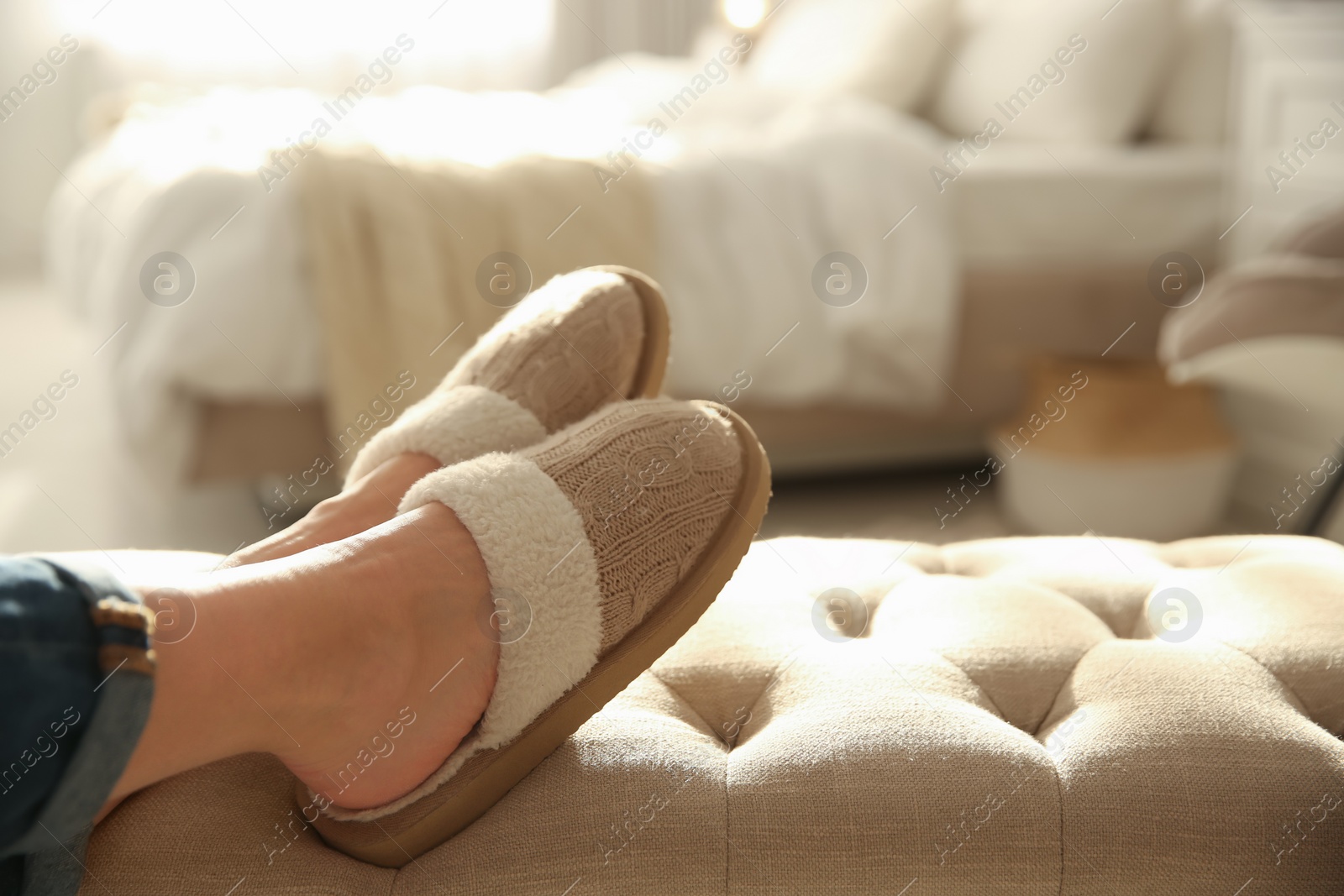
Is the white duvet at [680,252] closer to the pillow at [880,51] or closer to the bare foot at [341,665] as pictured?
the pillow at [880,51]

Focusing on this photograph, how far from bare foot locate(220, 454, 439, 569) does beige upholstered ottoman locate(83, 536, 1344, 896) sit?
0.11m

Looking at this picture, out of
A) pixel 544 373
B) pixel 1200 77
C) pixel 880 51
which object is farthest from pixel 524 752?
pixel 880 51

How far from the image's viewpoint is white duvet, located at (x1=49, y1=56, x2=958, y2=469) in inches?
59.2

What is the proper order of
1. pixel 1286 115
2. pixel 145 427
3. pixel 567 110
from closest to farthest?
pixel 145 427 < pixel 1286 115 < pixel 567 110

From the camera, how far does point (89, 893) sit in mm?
500

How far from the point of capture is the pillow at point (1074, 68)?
1.86 m

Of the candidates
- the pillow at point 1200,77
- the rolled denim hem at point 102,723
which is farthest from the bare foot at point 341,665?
the pillow at point 1200,77

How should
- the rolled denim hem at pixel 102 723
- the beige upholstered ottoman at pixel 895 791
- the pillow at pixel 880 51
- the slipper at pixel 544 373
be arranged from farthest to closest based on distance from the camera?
the pillow at pixel 880 51
the slipper at pixel 544 373
the beige upholstered ottoman at pixel 895 791
the rolled denim hem at pixel 102 723

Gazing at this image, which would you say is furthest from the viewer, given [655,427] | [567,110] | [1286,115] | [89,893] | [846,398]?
[567,110]

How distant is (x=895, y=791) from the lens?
1.74 ft

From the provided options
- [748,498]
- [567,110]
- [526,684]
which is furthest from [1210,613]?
[567,110]

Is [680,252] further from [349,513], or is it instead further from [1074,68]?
[349,513]

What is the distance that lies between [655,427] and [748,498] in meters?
0.07

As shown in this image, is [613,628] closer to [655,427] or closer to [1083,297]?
[655,427]
